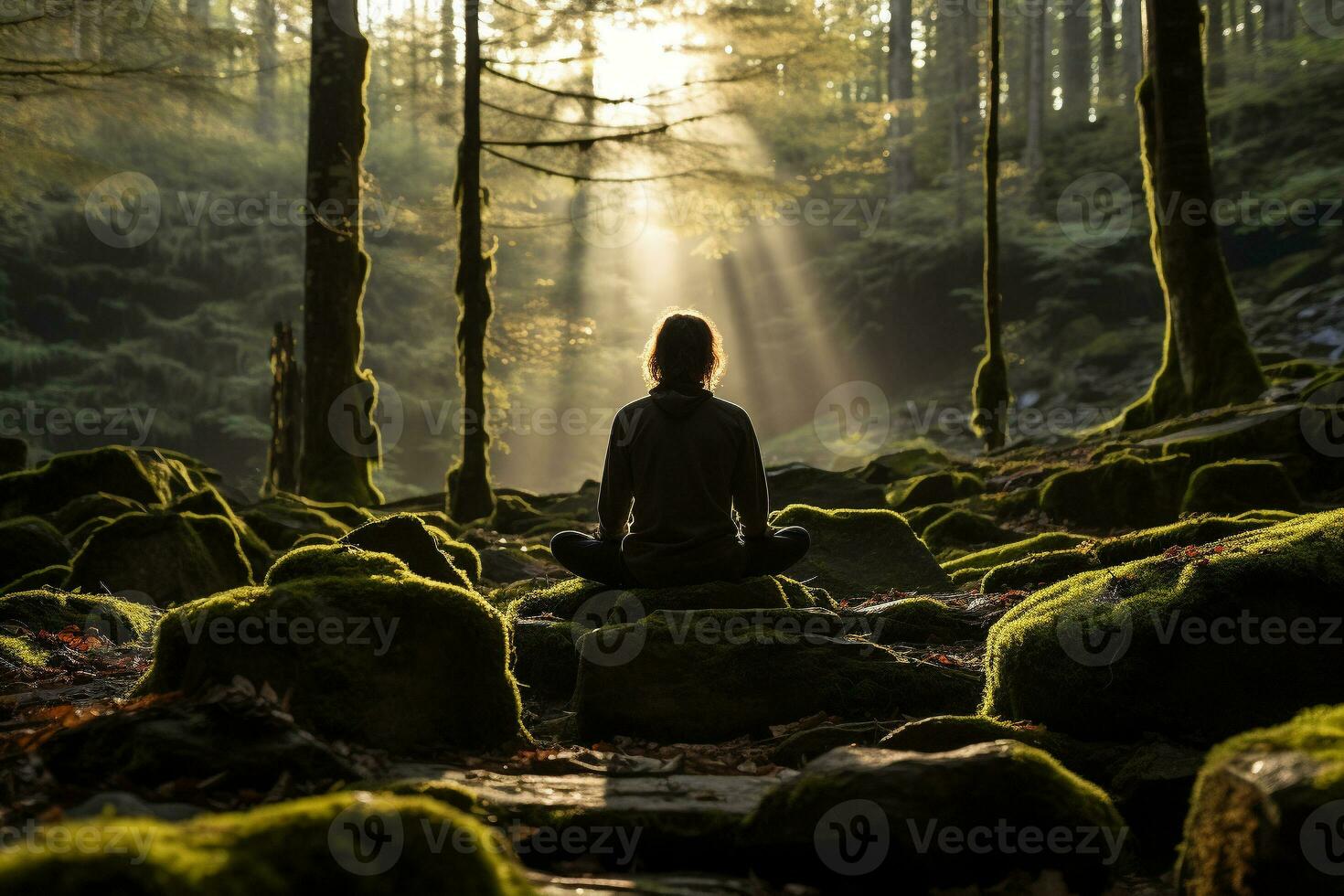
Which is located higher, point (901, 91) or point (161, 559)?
point (901, 91)

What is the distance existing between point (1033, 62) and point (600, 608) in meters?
31.0

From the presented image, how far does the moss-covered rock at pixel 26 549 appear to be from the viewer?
7.42m

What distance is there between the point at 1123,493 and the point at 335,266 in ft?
29.6

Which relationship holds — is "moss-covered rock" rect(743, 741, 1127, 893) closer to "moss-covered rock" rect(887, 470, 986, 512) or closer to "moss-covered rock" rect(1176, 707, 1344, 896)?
"moss-covered rock" rect(1176, 707, 1344, 896)

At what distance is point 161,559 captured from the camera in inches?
284

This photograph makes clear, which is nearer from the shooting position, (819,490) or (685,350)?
(685,350)

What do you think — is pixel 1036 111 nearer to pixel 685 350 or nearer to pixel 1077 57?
pixel 1077 57

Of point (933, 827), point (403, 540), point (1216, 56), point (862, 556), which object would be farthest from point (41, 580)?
point (1216, 56)

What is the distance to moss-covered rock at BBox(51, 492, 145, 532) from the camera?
342 inches

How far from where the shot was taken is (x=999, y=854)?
2709 mm

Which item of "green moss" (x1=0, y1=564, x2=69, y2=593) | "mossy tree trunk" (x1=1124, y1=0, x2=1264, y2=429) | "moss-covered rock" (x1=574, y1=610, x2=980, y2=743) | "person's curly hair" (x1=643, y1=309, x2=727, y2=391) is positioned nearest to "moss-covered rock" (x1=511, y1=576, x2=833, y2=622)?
"moss-covered rock" (x1=574, y1=610, x2=980, y2=743)

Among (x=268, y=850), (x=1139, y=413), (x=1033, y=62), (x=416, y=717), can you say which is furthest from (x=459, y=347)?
(x=1033, y=62)

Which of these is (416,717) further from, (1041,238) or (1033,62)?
(1033,62)

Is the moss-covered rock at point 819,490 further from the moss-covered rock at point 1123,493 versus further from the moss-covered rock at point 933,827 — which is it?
the moss-covered rock at point 933,827
